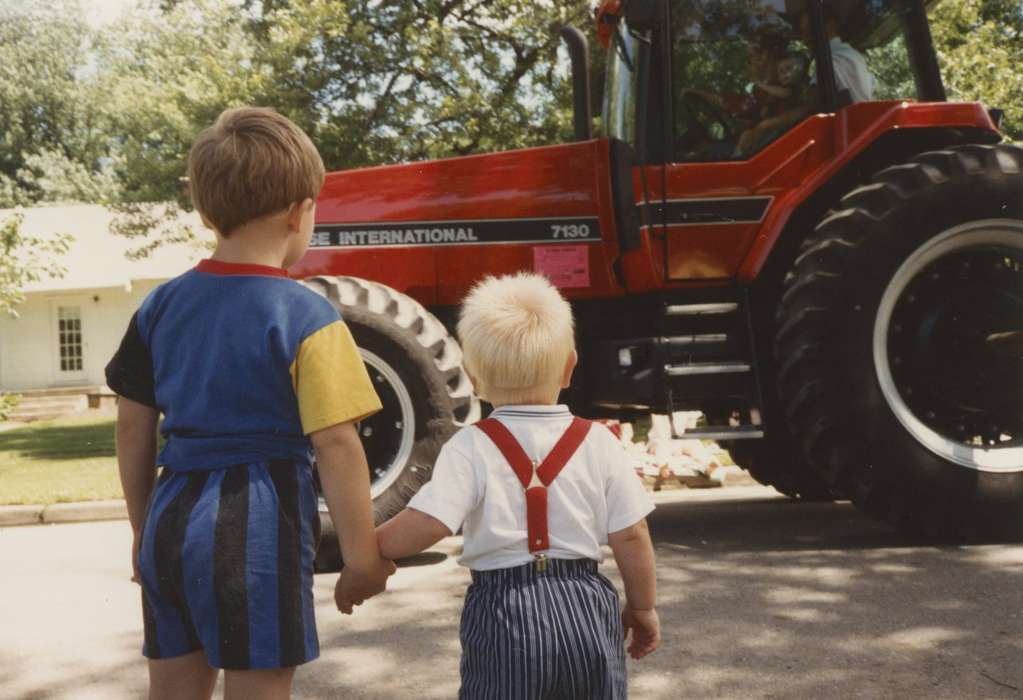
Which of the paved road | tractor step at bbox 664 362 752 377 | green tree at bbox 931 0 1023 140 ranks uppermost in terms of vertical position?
green tree at bbox 931 0 1023 140

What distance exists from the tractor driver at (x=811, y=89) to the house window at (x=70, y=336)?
24092mm

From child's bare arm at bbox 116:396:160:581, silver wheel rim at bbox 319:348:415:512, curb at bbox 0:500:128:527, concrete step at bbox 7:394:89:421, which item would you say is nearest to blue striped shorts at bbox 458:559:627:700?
child's bare arm at bbox 116:396:160:581

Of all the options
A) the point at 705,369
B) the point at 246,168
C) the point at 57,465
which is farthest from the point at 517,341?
the point at 57,465

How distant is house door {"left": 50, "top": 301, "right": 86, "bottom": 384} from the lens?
26609mm

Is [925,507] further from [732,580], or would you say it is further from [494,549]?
[494,549]

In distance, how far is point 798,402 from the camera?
16.1ft

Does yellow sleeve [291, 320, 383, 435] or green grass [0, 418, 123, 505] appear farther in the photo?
green grass [0, 418, 123, 505]

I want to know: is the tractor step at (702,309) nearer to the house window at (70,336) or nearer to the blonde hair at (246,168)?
the blonde hair at (246,168)

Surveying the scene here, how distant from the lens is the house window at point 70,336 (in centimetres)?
2677

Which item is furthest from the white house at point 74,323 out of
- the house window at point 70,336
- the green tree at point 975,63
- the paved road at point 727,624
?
the paved road at point 727,624

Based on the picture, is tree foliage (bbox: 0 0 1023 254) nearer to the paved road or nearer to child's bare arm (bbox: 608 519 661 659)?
the paved road

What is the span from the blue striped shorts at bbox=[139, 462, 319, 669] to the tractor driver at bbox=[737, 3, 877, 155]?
4028 mm

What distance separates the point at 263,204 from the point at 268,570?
0.64 meters

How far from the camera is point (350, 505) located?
6.34 feet
